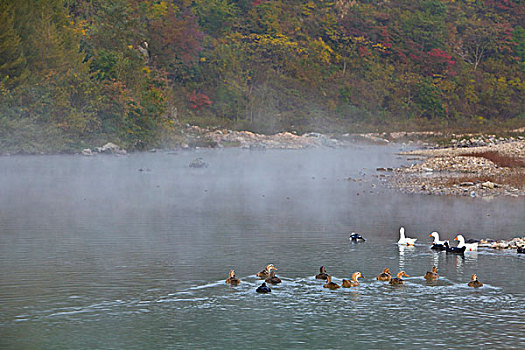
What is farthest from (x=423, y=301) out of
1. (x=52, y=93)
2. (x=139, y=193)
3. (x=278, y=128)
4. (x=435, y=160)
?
(x=278, y=128)

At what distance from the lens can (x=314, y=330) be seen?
43.8 ft

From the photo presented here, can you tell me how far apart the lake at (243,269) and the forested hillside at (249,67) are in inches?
997

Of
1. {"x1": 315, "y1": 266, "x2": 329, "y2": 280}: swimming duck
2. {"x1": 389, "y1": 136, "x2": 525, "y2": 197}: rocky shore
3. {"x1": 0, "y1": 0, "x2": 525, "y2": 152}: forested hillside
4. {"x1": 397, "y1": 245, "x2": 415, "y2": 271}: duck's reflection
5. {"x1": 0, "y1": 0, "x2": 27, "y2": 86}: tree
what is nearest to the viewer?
{"x1": 315, "y1": 266, "x2": 329, "y2": 280}: swimming duck

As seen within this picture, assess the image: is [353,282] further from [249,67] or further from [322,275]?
[249,67]

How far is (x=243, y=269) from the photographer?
18.1m

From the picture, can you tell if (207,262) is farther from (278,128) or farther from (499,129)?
(499,129)

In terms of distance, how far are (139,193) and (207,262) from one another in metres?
16.5

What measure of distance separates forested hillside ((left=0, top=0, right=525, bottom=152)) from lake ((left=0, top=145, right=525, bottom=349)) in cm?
2533

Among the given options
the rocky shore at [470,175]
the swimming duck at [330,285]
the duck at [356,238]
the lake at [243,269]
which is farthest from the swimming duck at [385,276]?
the rocky shore at [470,175]

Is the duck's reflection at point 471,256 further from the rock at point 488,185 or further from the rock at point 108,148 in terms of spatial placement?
the rock at point 108,148

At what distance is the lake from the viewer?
43.2 ft

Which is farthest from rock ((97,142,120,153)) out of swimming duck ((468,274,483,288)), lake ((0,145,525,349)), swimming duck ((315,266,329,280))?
swimming duck ((468,274,483,288))

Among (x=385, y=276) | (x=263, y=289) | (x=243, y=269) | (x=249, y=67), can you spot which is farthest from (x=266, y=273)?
(x=249, y=67)

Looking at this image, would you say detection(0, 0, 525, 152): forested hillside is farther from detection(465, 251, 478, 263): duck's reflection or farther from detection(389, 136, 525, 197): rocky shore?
detection(465, 251, 478, 263): duck's reflection
